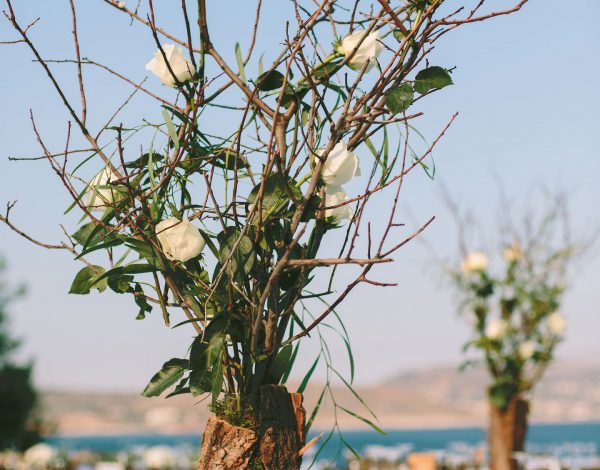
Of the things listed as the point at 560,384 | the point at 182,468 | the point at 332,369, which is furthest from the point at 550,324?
the point at 560,384

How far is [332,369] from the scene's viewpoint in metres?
1.51

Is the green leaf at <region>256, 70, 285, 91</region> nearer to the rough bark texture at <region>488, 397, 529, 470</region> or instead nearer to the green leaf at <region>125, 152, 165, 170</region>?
the green leaf at <region>125, 152, 165, 170</region>

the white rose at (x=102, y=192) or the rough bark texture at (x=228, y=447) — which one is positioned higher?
the white rose at (x=102, y=192)

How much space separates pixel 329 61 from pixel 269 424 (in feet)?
2.23

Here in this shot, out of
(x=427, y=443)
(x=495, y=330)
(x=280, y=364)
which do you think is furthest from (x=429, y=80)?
(x=427, y=443)

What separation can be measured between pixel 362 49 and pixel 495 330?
4.67 m

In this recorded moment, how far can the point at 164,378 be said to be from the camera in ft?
4.70

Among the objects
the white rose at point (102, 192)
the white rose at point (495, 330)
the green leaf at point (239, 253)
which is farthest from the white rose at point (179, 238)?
the white rose at point (495, 330)

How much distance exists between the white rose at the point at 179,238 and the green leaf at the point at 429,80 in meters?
0.48

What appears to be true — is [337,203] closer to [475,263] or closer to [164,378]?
[164,378]

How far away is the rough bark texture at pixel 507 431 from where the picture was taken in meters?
5.89

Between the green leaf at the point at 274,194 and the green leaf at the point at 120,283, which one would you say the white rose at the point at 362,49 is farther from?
the green leaf at the point at 120,283

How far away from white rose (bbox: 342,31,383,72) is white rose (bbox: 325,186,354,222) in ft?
0.77

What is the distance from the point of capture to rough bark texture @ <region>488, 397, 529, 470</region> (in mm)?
5895
